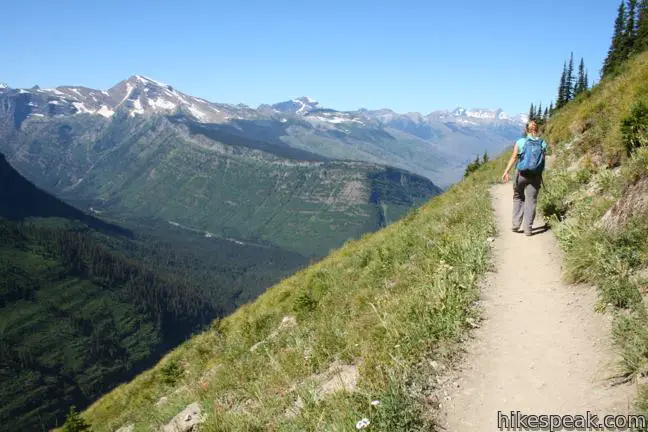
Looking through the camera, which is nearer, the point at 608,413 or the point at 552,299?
the point at 608,413

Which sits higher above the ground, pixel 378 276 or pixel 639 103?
pixel 639 103

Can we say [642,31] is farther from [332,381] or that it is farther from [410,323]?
[332,381]

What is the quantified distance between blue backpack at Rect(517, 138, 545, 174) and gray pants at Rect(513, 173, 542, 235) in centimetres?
29

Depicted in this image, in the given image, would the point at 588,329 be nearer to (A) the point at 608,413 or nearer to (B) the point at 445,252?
(A) the point at 608,413

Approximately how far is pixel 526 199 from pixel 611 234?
14.9 feet

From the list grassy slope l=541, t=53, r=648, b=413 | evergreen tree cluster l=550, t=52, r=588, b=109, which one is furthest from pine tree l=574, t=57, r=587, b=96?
grassy slope l=541, t=53, r=648, b=413

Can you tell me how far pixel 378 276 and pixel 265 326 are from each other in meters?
5.97

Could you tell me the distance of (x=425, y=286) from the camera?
28.8ft

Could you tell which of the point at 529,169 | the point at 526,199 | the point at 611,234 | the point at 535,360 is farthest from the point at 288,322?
the point at 611,234

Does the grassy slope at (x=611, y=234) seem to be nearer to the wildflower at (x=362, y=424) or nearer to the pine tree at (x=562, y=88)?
the wildflower at (x=362, y=424)

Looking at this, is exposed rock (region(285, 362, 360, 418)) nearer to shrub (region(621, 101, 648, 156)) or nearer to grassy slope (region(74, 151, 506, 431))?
grassy slope (region(74, 151, 506, 431))

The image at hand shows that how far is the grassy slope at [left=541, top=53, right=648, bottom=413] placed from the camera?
235 inches

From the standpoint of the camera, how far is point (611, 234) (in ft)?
28.1

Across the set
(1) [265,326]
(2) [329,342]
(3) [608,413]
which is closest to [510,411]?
(3) [608,413]
